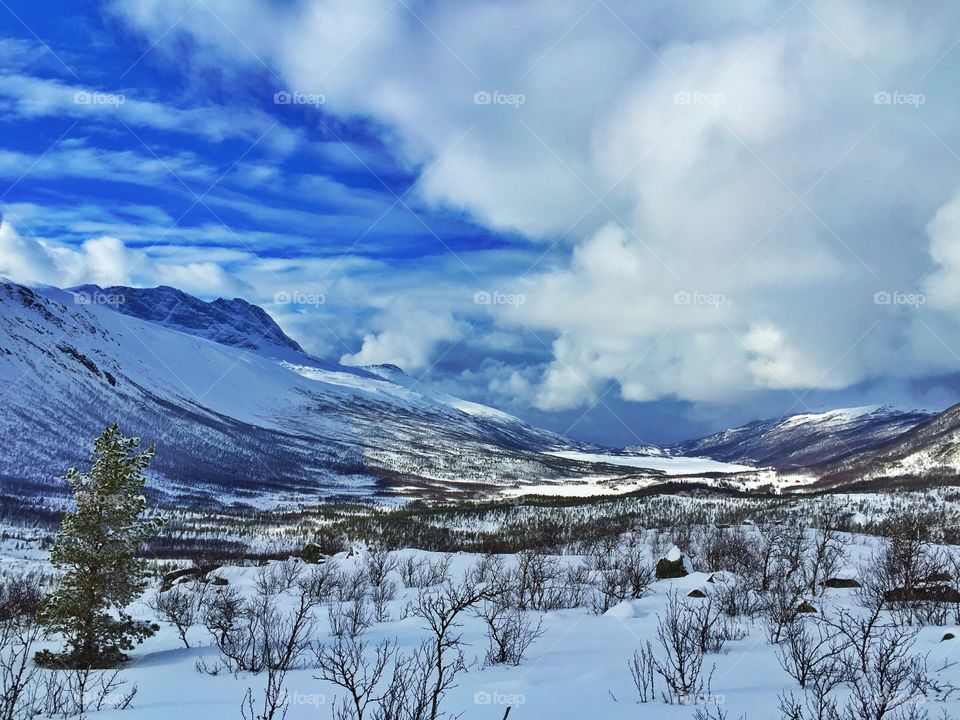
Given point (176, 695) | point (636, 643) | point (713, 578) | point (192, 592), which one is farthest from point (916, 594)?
point (192, 592)

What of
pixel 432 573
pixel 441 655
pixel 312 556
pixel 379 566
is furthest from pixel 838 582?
pixel 312 556

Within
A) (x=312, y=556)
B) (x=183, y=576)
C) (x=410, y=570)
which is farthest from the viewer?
→ (x=312, y=556)

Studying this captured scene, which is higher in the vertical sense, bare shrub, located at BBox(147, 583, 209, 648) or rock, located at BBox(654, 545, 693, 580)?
bare shrub, located at BBox(147, 583, 209, 648)

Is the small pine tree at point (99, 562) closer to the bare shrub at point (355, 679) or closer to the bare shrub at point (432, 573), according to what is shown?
the bare shrub at point (355, 679)

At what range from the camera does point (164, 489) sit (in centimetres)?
15888

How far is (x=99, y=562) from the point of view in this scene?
1970cm

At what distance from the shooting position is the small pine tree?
19.2 meters

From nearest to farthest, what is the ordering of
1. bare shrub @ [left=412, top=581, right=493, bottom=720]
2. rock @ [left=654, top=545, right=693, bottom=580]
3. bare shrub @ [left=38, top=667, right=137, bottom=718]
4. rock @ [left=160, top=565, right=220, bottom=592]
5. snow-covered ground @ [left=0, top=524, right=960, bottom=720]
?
bare shrub @ [left=412, top=581, right=493, bottom=720]
bare shrub @ [left=38, top=667, right=137, bottom=718]
snow-covered ground @ [left=0, top=524, right=960, bottom=720]
rock @ [left=654, top=545, right=693, bottom=580]
rock @ [left=160, top=565, right=220, bottom=592]

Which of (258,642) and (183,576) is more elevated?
(183,576)

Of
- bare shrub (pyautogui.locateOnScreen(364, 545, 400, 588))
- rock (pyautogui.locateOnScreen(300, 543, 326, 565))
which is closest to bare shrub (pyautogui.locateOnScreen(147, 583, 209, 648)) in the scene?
bare shrub (pyautogui.locateOnScreen(364, 545, 400, 588))

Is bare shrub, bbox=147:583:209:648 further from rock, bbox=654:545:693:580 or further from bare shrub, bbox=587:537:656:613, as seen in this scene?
rock, bbox=654:545:693:580

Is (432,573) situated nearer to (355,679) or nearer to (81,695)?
(355,679)

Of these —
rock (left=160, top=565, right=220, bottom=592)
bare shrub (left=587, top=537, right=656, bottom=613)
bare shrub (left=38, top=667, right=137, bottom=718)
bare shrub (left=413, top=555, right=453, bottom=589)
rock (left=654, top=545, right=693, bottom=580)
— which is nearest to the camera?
bare shrub (left=38, top=667, right=137, bottom=718)

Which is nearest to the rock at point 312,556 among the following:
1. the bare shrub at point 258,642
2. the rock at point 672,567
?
the bare shrub at point 258,642
